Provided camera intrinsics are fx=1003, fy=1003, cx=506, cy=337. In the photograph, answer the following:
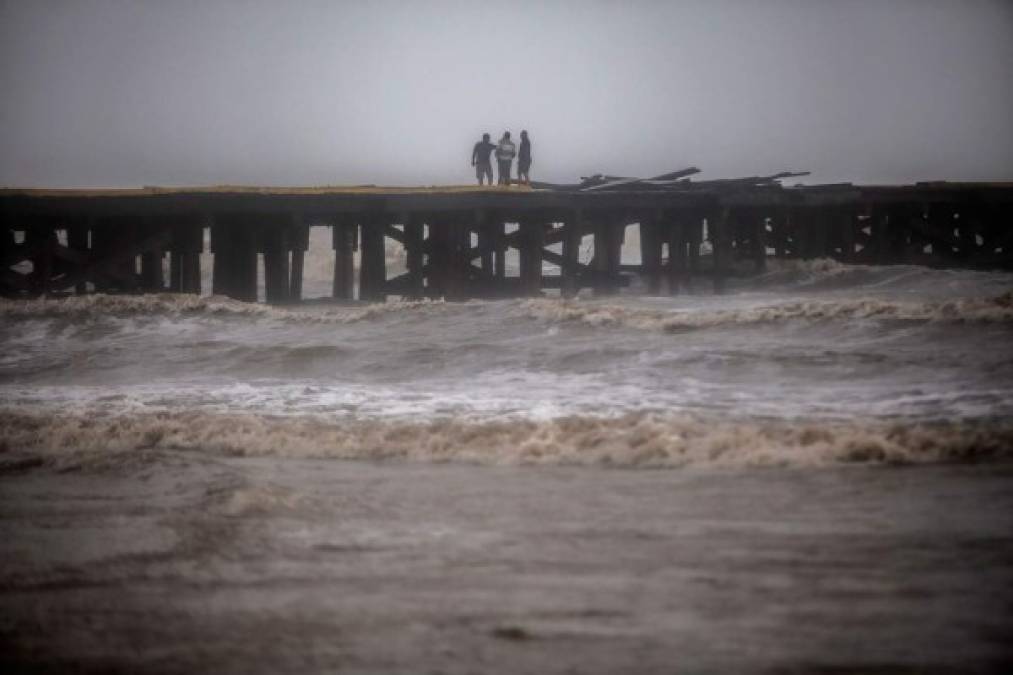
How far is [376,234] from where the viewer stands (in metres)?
16.0

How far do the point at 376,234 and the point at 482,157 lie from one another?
15.3 ft

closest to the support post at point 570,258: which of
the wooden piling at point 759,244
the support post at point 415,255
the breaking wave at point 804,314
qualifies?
the support post at point 415,255

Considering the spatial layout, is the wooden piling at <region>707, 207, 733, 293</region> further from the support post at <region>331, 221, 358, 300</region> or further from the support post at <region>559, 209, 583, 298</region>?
the support post at <region>331, 221, 358, 300</region>

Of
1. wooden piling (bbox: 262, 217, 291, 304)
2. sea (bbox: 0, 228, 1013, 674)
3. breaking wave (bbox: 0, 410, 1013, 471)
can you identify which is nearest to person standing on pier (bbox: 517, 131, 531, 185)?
wooden piling (bbox: 262, 217, 291, 304)

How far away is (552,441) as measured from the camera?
560cm

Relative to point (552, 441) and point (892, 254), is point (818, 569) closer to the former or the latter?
point (552, 441)

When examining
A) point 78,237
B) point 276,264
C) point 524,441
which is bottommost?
point 524,441

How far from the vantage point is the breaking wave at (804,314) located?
9.41m

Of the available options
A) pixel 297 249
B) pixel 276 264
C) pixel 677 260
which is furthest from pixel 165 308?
pixel 677 260

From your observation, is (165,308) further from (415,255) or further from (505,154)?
(505,154)

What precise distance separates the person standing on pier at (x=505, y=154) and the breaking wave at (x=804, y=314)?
7738 millimetres

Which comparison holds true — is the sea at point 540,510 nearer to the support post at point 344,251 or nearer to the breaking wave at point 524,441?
the breaking wave at point 524,441

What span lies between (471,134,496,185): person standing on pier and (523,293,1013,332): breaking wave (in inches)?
340

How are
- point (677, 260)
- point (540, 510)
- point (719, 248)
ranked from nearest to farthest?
1. point (540, 510)
2. point (677, 260)
3. point (719, 248)
